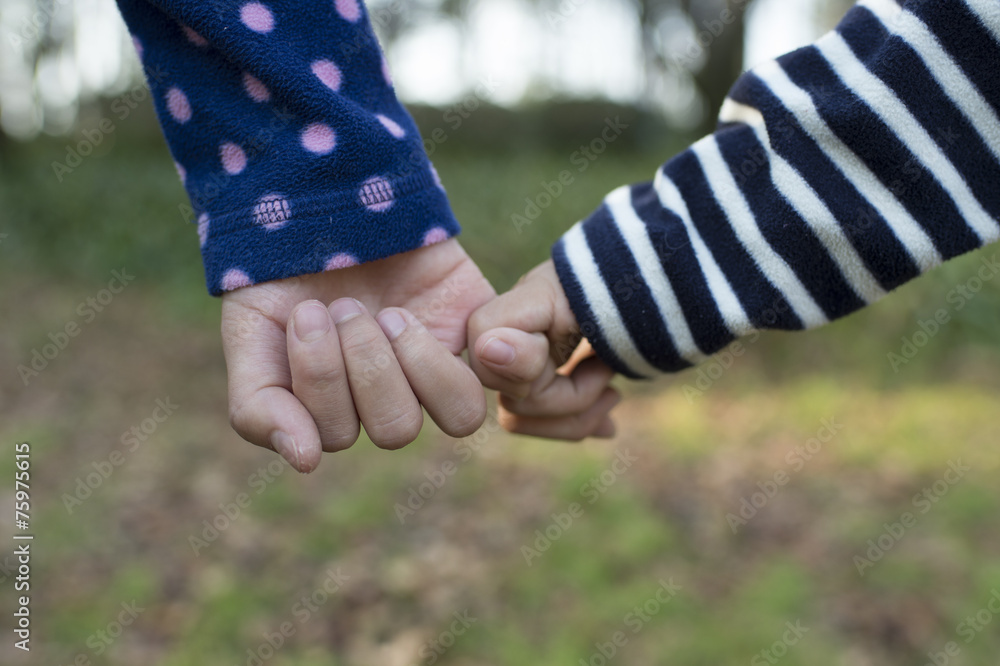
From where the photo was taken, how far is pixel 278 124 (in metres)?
1.14

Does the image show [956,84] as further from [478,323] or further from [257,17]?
[257,17]

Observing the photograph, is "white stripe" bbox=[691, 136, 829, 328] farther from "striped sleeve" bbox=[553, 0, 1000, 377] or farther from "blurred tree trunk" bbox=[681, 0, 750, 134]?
"blurred tree trunk" bbox=[681, 0, 750, 134]

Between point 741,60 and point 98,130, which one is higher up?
point 741,60

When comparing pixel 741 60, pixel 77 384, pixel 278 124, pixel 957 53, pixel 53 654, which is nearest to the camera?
pixel 957 53

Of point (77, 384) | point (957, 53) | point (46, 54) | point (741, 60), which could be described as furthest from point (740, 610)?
point (46, 54)

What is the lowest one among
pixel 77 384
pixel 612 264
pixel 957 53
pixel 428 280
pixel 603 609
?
pixel 77 384

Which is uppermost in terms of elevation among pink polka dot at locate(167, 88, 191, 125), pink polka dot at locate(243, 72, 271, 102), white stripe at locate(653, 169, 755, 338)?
pink polka dot at locate(243, 72, 271, 102)

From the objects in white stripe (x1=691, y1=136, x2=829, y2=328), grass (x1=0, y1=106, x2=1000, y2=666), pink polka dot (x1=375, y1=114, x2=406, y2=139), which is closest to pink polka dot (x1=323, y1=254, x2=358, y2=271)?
pink polka dot (x1=375, y1=114, x2=406, y2=139)

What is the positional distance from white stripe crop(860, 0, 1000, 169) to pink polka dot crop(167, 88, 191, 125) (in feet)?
3.54

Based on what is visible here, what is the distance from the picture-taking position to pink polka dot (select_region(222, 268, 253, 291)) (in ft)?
3.68

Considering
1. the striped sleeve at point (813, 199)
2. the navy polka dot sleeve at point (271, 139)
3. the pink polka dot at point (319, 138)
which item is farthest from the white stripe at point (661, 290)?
the pink polka dot at point (319, 138)

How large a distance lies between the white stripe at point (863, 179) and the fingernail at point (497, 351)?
1.83 ft

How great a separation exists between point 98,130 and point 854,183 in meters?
10.7

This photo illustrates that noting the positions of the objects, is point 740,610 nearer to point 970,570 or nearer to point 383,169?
point 970,570
